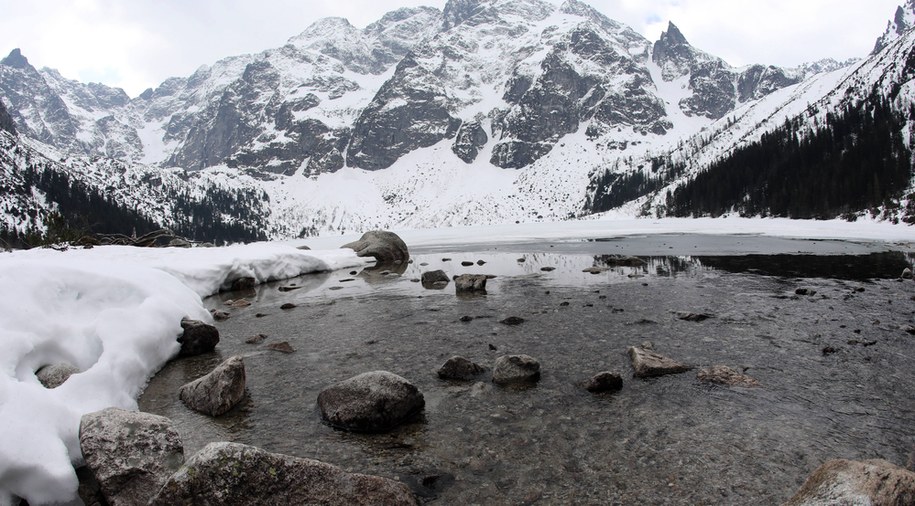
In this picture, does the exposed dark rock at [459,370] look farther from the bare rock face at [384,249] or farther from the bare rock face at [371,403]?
the bare rock face at [384,249]

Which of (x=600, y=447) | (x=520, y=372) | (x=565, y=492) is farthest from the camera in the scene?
(x=520, y=372)

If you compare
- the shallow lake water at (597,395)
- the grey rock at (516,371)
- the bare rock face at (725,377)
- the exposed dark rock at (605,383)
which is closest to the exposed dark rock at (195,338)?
the shallow lake water at (597,395)

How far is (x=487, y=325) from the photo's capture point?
1187 cm

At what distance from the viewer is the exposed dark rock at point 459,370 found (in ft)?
26.6

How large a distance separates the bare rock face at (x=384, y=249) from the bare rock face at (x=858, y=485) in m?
30.5

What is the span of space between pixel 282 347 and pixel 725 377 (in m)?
8.64

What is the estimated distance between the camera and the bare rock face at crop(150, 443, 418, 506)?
3.90m

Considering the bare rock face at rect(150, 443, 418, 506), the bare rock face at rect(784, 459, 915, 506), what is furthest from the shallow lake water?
the bare rock face at rect(784, 459, 915, 506)

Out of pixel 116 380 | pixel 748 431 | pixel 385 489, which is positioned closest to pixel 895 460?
pixel 748 431

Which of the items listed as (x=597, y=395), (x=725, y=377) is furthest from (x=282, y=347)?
(x=725, y=377)

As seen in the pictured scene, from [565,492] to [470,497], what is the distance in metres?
0.96

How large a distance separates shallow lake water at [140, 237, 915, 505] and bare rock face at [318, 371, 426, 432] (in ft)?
0.59

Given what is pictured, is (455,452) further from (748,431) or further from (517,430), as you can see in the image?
(748,431)

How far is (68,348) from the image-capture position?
705cm
